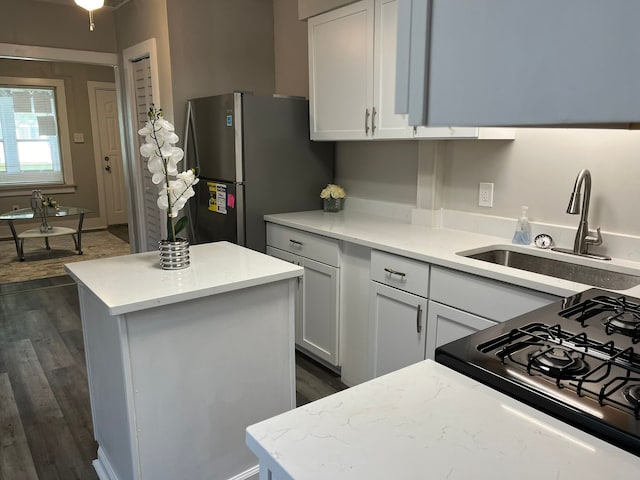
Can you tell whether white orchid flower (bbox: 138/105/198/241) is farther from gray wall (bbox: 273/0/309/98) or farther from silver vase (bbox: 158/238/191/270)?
gray wall (bbox: 273/0/309/98)

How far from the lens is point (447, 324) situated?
2.03 m

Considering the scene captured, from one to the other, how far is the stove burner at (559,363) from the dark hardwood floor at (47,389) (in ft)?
5.85

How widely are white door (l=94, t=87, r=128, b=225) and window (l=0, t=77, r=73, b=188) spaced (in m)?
0.46

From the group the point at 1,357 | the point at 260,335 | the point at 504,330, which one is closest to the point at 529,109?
the point at 504,330

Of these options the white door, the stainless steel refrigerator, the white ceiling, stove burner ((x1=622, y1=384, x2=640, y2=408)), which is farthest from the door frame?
stove burner ((x1=622, y1=384, x2=640, y2=408))

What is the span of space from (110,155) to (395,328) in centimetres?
634

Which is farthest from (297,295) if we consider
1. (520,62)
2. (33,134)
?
(33,134)

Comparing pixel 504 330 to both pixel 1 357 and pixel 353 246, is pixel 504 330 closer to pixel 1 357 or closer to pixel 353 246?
pixel 353 246

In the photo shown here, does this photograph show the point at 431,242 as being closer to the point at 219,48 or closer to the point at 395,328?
the point at 395,328

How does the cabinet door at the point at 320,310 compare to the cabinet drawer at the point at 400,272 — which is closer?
the cabinet drawer at the point at 400,272

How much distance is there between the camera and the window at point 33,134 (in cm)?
657

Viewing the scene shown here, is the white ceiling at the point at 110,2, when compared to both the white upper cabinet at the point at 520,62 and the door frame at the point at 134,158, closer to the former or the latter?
the door frame at the point at 134,158

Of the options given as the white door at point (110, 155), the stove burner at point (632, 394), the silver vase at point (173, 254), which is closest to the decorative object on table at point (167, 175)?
the silver vase at point (173, 254)

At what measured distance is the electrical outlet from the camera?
252cm
